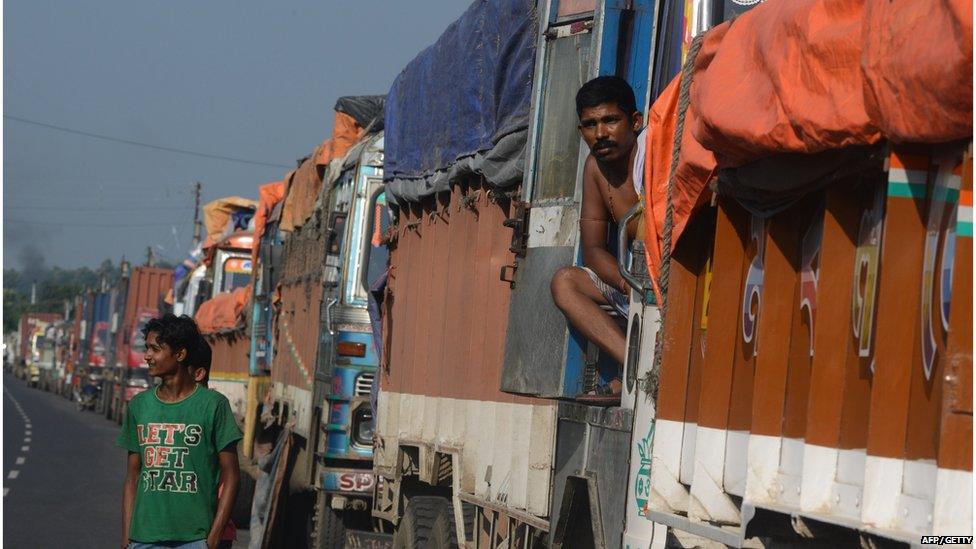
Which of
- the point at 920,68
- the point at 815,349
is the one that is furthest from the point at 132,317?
the point at 920,68

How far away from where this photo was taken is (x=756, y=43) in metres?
3.68

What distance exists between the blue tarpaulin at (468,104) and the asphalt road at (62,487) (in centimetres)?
576

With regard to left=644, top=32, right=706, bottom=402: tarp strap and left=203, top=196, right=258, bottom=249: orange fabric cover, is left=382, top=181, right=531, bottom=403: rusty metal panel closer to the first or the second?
left=644, top=32, right=706, bottom=402: tarp strap

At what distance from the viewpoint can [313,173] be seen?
13602 millimetres

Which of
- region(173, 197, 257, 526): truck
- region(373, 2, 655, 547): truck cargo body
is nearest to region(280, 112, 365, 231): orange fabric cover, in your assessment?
region(173, 197, 257, 526): truck

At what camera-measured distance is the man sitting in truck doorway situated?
5.77m

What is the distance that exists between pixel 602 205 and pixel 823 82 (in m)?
2.74

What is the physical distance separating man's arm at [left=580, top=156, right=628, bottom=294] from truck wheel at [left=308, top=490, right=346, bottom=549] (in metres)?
5.33

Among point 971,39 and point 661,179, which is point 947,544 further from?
point 661,179

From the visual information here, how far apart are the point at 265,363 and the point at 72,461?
10866mm

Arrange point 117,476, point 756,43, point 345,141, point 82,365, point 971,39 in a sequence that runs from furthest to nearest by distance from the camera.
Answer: point 82,365
point 117,476
point 345,141
point 756,43
point 971,39

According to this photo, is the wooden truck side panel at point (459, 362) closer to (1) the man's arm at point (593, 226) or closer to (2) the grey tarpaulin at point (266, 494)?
(1) the man's arm at point (593, 226)

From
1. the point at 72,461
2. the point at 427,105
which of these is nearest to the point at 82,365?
the point at 72,461

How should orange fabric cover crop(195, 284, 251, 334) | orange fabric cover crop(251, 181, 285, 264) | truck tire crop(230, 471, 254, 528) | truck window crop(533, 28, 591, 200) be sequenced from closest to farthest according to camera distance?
1. truck window crop(533, 28, 591, 200)
2. truck tire crop(230, 471, 254, 528)
3. orange fabric cover crop(251, 181, 285, 264)
4. orange fabric cover crop(195, 284, 251, 334)
